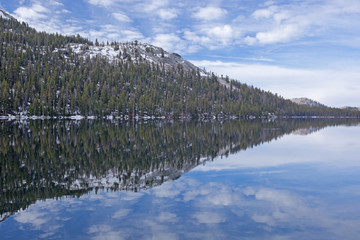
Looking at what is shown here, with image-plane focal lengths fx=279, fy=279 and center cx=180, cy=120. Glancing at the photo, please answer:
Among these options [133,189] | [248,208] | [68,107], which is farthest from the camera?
[68,107]

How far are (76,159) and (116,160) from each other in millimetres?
4664

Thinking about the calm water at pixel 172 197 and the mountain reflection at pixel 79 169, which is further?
the mountain reflection at pixel 79 169

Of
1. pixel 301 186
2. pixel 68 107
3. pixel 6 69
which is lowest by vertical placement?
pixel 301 186

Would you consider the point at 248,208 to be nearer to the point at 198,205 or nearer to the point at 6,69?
the point at 198,205

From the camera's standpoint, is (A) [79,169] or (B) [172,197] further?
(A) [79,169]

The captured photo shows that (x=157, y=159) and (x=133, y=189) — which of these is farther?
(x=157, y=159)

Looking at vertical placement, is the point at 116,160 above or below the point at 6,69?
below

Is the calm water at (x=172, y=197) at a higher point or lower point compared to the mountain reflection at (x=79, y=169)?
lower

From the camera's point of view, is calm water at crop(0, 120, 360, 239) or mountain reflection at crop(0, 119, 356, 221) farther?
mountain reflection at crop(0, 119, 356, 221)

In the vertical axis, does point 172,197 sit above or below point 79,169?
below

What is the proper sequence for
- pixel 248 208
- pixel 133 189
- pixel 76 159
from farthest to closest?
pixel 76 159 → pixel 133 189 → pixel 248 208

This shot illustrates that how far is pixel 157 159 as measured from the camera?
114 ft

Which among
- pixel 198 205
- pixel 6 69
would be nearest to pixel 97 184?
pixel 198 205

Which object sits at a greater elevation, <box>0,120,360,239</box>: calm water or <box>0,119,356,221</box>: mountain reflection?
<box>0,119,356,221</box>: mountain reflection
